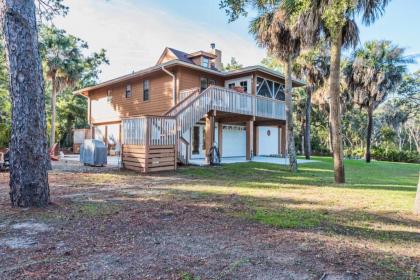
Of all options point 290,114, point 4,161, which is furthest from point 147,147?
point 290,114

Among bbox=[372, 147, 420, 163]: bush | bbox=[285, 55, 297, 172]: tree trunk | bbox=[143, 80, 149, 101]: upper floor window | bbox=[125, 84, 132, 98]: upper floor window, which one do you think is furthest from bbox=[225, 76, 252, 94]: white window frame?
bbox=[372, 147, 420, 163]: bush

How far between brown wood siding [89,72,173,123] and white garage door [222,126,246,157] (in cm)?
504

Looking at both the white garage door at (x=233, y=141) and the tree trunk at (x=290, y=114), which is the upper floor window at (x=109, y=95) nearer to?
the white garage door at (x=233, y=141)

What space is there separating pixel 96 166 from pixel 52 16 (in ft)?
21.2

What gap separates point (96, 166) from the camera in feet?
45.1

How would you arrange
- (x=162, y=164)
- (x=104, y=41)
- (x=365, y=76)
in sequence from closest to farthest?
(x=162, y=164), (x=365, y=76), (x=104, y=41)

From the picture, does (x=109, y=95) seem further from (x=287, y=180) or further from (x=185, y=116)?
(x=287, y=180)

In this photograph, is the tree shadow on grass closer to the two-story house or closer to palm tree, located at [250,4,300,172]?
the two-story house

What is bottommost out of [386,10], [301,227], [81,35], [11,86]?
[301,227]

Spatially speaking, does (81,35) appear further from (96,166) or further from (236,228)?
(236,228)

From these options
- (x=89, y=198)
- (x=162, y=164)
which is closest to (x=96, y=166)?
(x=162, y=164)

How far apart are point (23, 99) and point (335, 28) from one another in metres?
8.87

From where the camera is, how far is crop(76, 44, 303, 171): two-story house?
40.4ft

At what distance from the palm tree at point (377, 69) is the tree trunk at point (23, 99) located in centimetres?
2163
